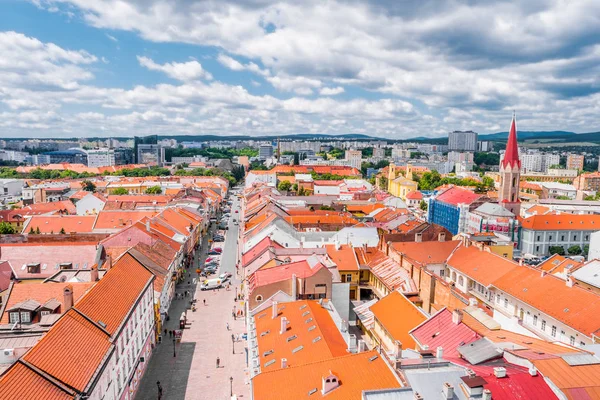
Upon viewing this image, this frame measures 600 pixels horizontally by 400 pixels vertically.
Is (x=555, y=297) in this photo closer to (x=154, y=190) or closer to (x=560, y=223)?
(x=560, y=223)

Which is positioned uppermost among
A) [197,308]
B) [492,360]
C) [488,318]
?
[492,360]

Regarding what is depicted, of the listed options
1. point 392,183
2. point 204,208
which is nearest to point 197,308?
point 204,208

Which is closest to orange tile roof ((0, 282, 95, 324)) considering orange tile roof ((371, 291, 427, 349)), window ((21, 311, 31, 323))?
window ((21, 311, 31, 323))

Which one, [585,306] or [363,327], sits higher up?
[585,306]

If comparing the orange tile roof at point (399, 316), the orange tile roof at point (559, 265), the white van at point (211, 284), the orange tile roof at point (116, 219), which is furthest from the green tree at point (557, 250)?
the orange tile roof at point (116, 219)

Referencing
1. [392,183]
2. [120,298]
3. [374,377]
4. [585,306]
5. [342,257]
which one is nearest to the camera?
[374,377]

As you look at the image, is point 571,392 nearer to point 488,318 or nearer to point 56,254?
point 488,318

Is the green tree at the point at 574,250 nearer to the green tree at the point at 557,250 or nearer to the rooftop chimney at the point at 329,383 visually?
the green tree at the point at 557,250

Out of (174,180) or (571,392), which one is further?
(174,180)
